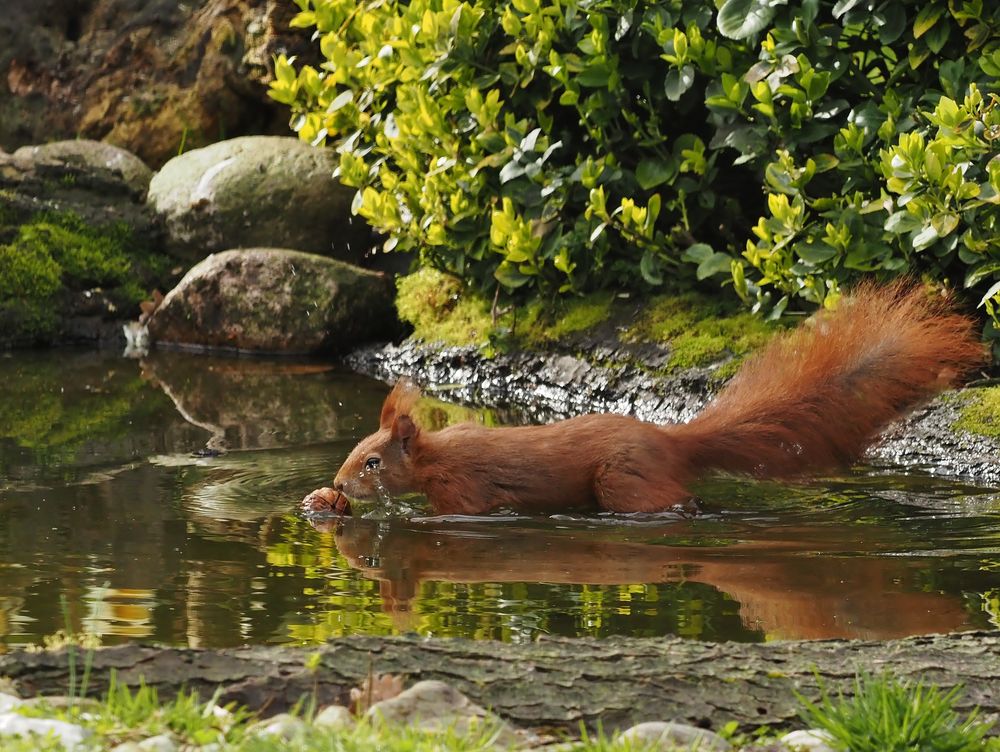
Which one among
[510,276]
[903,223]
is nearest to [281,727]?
[903,223]

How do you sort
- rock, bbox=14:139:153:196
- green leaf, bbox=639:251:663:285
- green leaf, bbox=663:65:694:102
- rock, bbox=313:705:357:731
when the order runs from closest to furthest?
rock, bbox=313:705:357:731
green leaf, bbox=663:65:694:102
green leaf, bbox=639:251:663:285
rock, bbox=14:139:153:196

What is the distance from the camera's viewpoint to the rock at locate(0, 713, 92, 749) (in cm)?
284

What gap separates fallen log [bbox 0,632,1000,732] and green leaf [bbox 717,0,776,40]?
461 centimetres

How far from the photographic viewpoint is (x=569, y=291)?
30.7 feet

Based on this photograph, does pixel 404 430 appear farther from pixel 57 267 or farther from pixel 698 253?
pixel 57 267

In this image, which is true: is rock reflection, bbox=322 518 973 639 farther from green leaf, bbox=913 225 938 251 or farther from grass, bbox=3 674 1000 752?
green leaf, bbox=913 225 938 251

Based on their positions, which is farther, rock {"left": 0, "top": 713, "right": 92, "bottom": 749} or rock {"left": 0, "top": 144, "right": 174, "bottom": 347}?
rock {"left": 0, "top": 144, "right": 174, "bottom": 347}

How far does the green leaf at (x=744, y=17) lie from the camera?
286 inches

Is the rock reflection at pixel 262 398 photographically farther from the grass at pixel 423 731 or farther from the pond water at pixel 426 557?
the grass at pixel 423 731

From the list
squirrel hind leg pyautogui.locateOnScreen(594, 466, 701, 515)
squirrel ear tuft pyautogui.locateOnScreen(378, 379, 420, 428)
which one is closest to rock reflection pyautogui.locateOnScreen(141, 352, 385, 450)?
squirrel ear tuft pyautogui.locateOnScreen(378, 379, 420, 428)

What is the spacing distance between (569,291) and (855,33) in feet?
8.57

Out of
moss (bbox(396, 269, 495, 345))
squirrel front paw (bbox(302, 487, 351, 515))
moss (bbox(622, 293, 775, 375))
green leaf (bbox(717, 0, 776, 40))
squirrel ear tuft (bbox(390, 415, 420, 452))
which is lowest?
squirrel front paw (bbox(302, 487, 351, 515))

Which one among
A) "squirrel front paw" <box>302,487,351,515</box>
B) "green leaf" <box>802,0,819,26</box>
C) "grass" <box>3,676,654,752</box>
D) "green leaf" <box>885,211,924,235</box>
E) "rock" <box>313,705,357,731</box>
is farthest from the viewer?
"green leaf" <box>802,0,819,26</box>

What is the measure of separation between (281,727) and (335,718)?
16 centimetres
